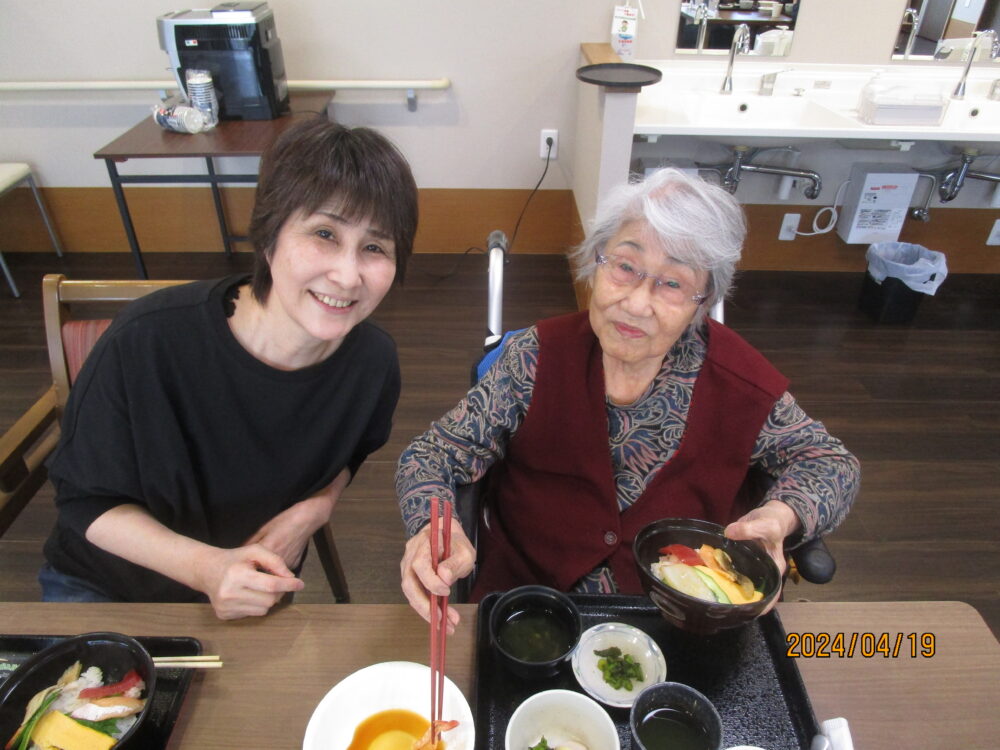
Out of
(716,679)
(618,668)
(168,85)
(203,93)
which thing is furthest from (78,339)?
(168,85)

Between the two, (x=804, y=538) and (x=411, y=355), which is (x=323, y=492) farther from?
(x=411, y=355)

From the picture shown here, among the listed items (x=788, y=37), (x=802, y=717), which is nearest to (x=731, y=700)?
(x=802, y=717)

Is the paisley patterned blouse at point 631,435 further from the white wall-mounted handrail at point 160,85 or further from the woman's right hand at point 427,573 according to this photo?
the white wall-mounted handrail at point 160,85

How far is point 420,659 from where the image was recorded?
0.83 m

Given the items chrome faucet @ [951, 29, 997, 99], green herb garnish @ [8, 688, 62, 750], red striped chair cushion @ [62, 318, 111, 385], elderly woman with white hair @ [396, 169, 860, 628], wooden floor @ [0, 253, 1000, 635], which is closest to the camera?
green herb garnish @ [8, 688, 62, 750]

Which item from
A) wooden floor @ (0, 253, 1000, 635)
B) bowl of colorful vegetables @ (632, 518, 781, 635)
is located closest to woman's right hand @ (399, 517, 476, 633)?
bowl of colorful vegetables @ (632, 518, 781, 635)

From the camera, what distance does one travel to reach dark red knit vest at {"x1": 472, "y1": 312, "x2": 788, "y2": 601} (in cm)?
111

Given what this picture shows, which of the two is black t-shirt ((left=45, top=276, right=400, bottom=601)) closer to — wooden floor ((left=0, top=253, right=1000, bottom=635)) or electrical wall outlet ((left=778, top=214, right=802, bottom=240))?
wooden floor ((left=0, top=253, right=1000, bottom=635))

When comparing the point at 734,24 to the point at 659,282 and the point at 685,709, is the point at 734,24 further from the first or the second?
the point at 685,709

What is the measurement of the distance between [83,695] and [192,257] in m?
3.31

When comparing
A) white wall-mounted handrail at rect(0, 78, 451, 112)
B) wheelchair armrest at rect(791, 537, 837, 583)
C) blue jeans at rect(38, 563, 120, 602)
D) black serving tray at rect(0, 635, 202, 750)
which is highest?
white wall-mounted handrail at rect(0, 78, 451, 112)

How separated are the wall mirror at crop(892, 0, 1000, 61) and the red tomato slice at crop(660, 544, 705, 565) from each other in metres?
3.13

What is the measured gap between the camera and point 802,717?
772 mm
